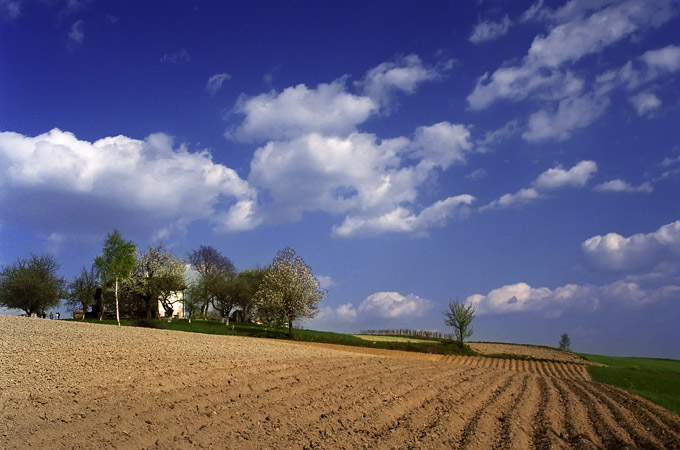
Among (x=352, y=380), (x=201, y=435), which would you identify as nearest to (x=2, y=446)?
(x=201, y=435)

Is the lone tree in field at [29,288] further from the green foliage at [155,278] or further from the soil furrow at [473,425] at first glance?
the soil furrow at [473,425]

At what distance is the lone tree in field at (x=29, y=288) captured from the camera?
56500mm

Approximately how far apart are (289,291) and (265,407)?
1618 inches

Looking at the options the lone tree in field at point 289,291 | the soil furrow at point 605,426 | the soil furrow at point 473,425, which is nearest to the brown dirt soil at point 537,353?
the lone tree in field at point 289,291

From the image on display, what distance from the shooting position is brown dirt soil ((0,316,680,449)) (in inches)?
492

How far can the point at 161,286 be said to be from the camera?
6825cm

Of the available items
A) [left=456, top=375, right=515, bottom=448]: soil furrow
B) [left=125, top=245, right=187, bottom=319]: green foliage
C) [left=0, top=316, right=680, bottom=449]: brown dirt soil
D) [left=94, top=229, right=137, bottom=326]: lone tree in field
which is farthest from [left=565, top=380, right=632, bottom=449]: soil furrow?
[left=125, top=245, right=187, bottom=319]: green foliage

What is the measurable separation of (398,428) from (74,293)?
73.6 metres

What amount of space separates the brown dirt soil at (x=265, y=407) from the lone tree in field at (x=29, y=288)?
38.9 m

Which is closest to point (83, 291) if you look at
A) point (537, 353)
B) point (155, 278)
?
point (155, 278)

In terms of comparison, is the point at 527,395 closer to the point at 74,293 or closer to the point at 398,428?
the point at 398,428

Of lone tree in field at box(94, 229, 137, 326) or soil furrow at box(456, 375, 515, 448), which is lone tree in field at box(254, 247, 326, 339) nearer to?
lone tree in field at box(94, 229, 137, 326)

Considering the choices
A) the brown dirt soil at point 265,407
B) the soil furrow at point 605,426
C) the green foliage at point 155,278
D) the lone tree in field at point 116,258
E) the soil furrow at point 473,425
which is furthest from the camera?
the green foliage at point 155,278

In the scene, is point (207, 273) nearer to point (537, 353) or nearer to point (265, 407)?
point (537, 353)
